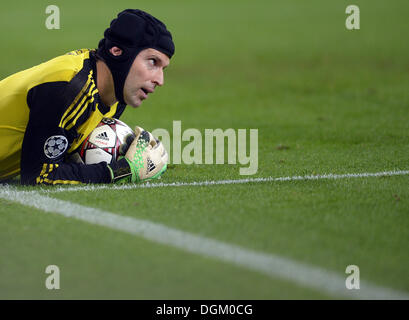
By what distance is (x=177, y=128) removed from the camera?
9680 mm

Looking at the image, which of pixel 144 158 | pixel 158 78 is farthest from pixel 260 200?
pixel 158 78

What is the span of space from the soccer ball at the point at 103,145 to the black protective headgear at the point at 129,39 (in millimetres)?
432

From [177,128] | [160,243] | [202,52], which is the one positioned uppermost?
[202,52]

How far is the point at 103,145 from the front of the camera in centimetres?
579

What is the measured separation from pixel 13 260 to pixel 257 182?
2.43 metres

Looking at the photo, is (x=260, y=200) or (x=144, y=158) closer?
(x=260, y=200)

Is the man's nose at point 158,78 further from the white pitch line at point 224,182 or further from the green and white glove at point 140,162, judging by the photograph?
the white pitch line at point 224,182

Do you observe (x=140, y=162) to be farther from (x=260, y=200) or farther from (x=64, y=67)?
(x=260, y=200)

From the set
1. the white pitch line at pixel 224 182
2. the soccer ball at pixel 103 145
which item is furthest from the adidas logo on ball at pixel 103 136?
the white pitch line at pixel 224 182

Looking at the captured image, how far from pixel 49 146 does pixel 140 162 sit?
75 cm

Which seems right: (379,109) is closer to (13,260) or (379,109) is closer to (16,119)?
(16,119)

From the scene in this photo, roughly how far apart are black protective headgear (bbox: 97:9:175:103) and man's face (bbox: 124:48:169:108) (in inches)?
1.5

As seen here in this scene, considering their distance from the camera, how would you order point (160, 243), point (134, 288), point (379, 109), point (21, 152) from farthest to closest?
point (379, 109), point (21, 152), point (160, 243), point (134, 288)

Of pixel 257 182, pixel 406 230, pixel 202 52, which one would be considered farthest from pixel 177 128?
pixel 202 52
